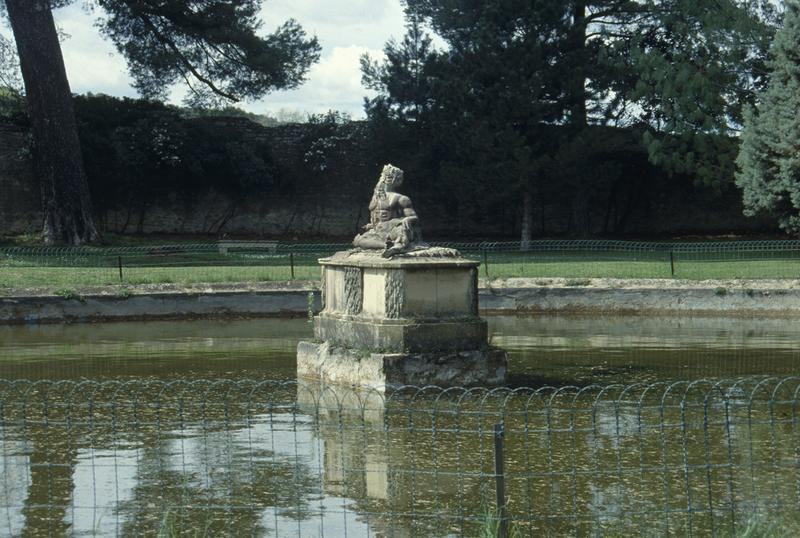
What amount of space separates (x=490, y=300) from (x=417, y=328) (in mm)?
8479

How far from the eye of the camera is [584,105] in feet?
104

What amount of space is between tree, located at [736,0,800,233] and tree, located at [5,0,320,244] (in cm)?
1159

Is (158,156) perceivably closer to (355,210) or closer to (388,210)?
(355,210)

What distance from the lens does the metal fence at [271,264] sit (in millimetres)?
21109

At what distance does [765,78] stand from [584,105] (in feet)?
15.6

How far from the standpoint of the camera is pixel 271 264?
24.6 metres

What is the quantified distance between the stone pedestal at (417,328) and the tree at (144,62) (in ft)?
58.4

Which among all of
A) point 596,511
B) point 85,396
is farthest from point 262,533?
point 85,396

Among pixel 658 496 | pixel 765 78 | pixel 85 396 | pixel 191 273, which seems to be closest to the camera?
pixel 658 496

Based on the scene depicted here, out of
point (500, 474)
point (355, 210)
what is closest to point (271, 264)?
point (355, 210)

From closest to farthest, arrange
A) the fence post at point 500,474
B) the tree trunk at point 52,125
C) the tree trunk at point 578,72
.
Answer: the fence post at point 500,474 → the tree trunk at point 52,125 → the tree trunk at point 578,72

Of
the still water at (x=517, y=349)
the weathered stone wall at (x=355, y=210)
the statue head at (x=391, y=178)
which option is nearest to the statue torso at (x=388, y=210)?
the statue head at (x=391, y=178)

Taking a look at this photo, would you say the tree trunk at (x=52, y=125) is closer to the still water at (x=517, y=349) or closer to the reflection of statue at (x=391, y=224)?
the still water at (x=517, y=349)

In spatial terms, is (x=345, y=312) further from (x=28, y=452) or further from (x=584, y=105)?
(x=584, y=105)
